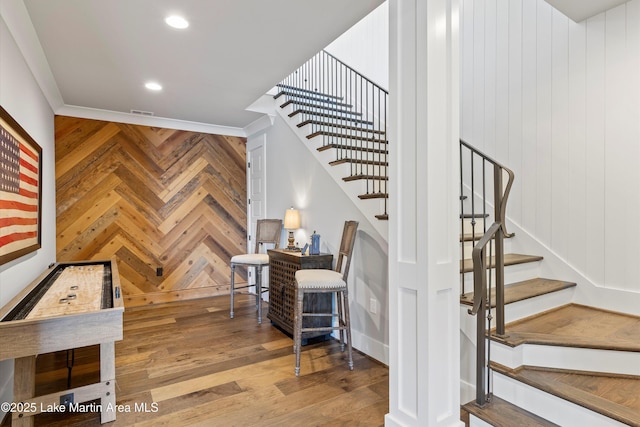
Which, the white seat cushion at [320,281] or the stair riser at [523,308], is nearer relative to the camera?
the stair riser at [523,308]

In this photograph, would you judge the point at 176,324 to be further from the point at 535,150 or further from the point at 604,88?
the point at 604,88

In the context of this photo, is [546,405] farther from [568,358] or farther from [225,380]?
[225,380]

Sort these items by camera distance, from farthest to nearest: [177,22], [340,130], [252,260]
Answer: [252,260], [340,130], [177,22]

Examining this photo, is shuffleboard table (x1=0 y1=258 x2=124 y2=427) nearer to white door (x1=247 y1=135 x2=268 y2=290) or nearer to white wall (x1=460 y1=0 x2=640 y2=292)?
white door (x1=247 y1=135 x2=268 y2=290)

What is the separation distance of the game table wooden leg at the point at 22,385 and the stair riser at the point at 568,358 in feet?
8.32

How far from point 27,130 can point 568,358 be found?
4.15 metres

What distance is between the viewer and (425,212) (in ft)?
5.45

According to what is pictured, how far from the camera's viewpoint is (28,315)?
1.78 metres

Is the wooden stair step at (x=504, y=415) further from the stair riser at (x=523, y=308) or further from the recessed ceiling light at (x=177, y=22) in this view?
the recessed ceiling light at (x=177, y=22)

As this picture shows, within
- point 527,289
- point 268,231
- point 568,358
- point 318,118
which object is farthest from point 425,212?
point 268,231

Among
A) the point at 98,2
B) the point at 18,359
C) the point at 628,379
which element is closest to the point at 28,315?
the point at 18,359

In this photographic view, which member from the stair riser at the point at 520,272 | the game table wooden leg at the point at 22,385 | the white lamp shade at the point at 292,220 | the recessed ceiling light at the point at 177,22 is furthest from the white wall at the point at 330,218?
the game table wooden leg at the point at 22,385

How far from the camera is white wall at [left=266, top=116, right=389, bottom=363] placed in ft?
9.44

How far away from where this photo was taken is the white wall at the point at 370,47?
15.8ft
